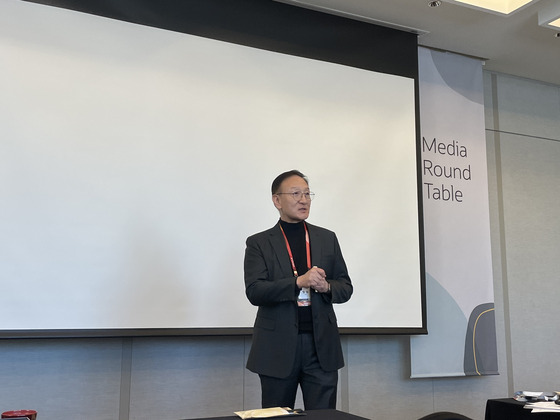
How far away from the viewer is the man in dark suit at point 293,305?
8.54ft

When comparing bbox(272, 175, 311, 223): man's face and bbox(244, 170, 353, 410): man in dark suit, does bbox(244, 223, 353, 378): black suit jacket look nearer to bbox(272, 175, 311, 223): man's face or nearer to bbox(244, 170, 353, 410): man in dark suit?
bbox(244, 170, 353, 410): man in dark suit

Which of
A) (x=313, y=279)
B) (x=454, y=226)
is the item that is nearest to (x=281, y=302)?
(x=313, y=279)

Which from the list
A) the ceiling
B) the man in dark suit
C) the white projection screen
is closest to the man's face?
the man in dark suit

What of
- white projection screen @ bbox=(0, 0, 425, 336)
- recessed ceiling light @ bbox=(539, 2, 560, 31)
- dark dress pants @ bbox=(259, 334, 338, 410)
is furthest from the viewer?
recessed ceiling light @ bbox=(539, 2, 560, 31)

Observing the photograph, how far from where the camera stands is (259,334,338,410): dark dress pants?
104 inches

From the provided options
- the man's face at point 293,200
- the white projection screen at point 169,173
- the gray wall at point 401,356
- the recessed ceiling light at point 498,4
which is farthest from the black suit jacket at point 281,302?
the recessed ceiling light at point 498,4

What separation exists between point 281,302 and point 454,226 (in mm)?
2576

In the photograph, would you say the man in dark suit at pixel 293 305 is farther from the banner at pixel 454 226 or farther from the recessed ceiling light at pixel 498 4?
the recessed ceiling light at pixel 498 4

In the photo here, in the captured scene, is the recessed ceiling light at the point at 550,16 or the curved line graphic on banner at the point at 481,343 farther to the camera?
the curved line graphic on banner at the point at 481,343

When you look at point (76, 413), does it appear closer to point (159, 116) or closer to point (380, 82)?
point (159, 116)

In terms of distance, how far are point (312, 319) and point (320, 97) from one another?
2089 mm

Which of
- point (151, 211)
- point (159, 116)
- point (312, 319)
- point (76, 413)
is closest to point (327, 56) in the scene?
point (159, 116)

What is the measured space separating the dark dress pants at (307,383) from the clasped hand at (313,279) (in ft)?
0.89

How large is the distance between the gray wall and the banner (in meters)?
0.24
